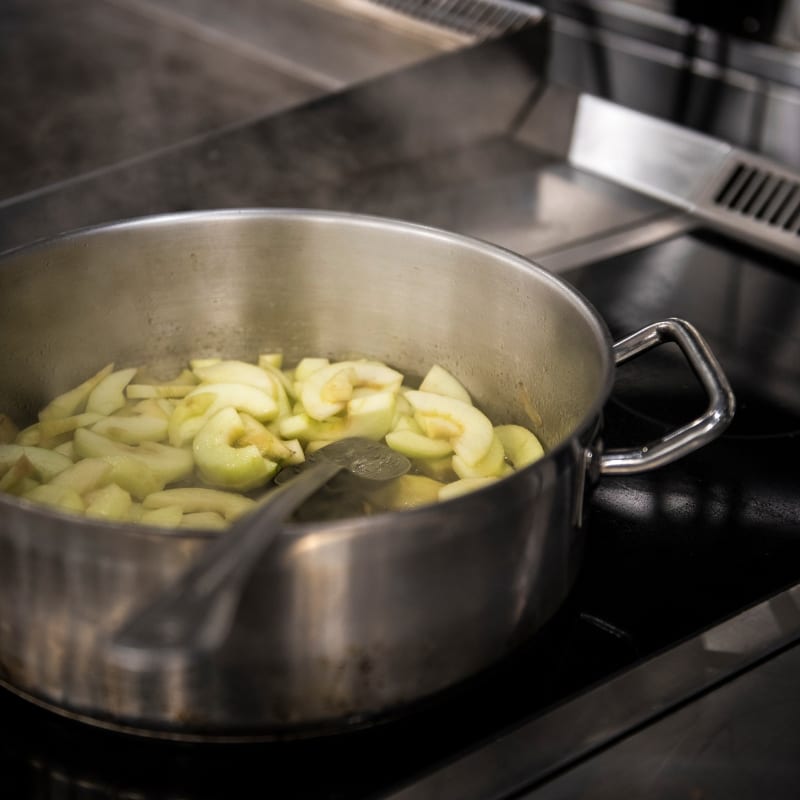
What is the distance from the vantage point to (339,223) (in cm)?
89

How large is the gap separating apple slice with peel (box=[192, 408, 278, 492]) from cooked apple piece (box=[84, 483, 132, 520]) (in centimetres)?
8

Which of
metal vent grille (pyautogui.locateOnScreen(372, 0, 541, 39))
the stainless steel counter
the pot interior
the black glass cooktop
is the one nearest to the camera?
the black glass cooktop

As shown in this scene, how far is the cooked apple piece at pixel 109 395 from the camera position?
3.00 feet

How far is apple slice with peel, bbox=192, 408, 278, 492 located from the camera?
815mm

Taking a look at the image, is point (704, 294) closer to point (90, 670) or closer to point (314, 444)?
point (314, 444)

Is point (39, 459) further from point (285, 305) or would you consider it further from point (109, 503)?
point (285, 305)

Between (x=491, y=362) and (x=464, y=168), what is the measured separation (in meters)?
0.58

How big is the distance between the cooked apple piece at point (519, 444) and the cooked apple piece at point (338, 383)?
10 cm

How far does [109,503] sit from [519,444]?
307 millimetres

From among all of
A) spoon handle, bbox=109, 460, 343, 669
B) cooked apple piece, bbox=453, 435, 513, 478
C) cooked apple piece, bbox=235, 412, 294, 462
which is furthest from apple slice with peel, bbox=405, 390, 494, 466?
spoon handle, bbox=109, 460, 343, 669

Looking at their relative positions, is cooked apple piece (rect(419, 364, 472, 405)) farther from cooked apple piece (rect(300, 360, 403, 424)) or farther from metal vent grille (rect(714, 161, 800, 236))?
metal vent grille (rect(714, 161, 800, 236))

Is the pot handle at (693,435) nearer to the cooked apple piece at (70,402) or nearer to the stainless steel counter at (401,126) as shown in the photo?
the stainless steel counter at (401,126)

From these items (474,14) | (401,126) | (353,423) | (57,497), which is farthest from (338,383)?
(474,14)

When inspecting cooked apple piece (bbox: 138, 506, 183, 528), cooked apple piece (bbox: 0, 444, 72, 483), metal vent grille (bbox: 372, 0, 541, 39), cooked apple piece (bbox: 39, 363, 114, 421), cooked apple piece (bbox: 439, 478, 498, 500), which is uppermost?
metal vent grille (bbox: 372, 0, 541, 39)
